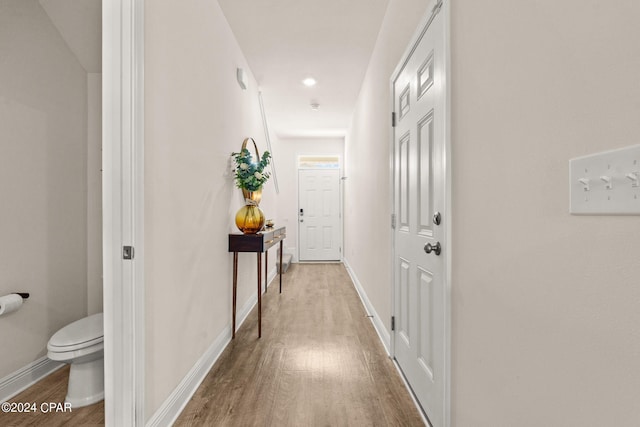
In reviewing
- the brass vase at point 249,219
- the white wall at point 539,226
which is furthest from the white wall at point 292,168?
the white wall at point 539,226

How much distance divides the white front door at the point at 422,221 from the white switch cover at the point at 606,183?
0.65m

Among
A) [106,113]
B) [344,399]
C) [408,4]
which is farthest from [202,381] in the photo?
[408,4]

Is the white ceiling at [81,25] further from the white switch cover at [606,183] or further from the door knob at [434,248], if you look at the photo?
the white switch cover at [606,183]

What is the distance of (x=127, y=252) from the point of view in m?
1.36

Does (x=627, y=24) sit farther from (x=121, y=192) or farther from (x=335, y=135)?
(x=335, y=135)

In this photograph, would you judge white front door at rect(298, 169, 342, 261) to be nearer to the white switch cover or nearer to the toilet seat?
the toilet seat

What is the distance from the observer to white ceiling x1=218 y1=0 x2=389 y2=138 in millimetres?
2588

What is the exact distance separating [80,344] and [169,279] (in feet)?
1.91

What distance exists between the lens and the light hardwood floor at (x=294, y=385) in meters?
1.63

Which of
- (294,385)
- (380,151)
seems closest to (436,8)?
(380,151)

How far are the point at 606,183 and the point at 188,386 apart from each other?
79.4 inches

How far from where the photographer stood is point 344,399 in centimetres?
179

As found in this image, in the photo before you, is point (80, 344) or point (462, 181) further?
point (80, 344)

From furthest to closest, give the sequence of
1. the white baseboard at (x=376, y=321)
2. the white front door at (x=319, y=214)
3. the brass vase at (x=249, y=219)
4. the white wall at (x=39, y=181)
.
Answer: the white front door at (x=319, y=214), the brass vase at (x=249, y=219), the white baseboard at (x=376, y=321), the white wall at (x=39, y=181)
